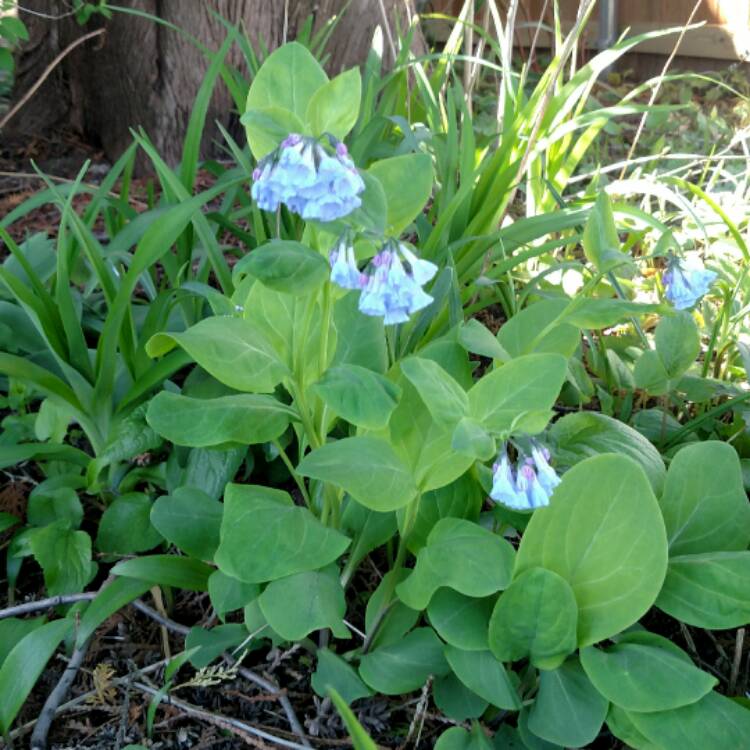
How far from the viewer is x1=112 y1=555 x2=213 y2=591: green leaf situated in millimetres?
1153

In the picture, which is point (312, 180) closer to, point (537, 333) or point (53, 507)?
point (537, 333)

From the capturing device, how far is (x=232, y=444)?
121cm

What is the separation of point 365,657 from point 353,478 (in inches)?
10.3

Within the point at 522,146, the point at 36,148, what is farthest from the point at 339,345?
the point at 36,148

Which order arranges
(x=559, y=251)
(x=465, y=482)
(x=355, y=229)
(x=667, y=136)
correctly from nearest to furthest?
1. (x=355, y=229)
2. (x=465, y=482)
3. (x=559, y=251)
4. (x=667, y=136)

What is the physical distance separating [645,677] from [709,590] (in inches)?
5.5

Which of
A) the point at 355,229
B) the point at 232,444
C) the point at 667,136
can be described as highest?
the point at 355,229

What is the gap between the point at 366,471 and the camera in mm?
975

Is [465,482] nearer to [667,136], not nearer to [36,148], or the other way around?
[36,148]

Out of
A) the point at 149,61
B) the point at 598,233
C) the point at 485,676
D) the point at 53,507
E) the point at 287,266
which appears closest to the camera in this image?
the point at 287,266

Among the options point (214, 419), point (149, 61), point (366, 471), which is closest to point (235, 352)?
point (214, 419)

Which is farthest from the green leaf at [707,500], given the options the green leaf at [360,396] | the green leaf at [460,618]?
the green leaf at [360,396]

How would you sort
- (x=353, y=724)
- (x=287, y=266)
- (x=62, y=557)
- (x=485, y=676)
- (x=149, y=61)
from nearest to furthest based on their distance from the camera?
1. (x=353, y=724)
2. (x=287, y=266)
3. (x=485, y=676)
4. (x=62, y=557)
5. (x=149, y=61)

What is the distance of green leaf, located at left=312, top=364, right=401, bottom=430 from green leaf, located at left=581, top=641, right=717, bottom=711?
1.14 feet
